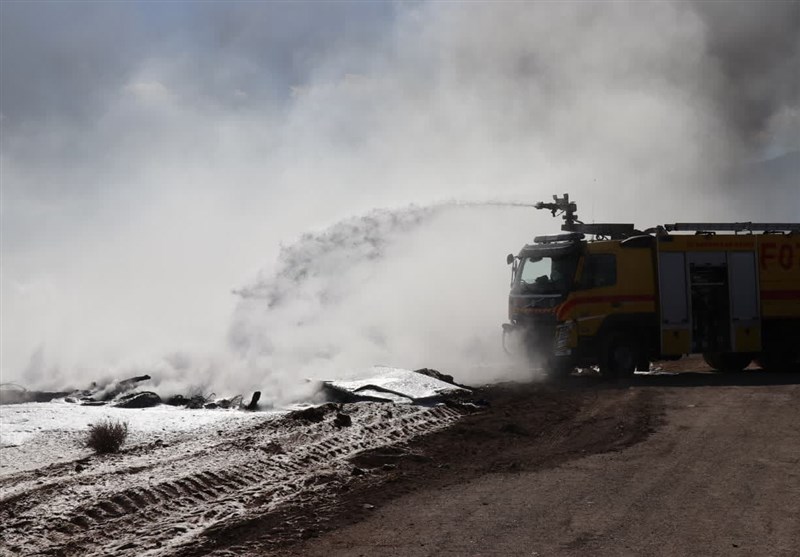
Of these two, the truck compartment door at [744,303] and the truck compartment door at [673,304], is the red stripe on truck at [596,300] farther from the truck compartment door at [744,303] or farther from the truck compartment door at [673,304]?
the truck compartment door at [744,303]

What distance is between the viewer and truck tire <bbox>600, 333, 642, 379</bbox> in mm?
19078

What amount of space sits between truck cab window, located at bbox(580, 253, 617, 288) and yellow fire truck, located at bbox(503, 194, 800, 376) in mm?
23

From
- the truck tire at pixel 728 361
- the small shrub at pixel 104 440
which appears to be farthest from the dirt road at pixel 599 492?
the truck tire at pixel 728 361

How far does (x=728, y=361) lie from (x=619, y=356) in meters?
4.56

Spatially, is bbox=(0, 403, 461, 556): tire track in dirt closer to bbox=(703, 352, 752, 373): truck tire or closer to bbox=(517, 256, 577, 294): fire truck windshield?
bbox=(517, 256, 577, 294): fire truck windshield

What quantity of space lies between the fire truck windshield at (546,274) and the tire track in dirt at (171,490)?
8238 mm

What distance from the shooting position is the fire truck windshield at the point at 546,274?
62.3 feet

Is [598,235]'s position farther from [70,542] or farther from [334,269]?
[70,542]

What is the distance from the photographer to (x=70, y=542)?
6832mm

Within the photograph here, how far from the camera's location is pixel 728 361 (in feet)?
72.2

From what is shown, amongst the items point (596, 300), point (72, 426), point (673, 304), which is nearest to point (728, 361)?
point (673, 304)

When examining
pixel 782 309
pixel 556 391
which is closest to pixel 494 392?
pixel 556 391

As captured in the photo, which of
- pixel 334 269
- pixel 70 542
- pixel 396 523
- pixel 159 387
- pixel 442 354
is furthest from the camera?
pixel 334 269

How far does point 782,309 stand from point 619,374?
472 centimetres
